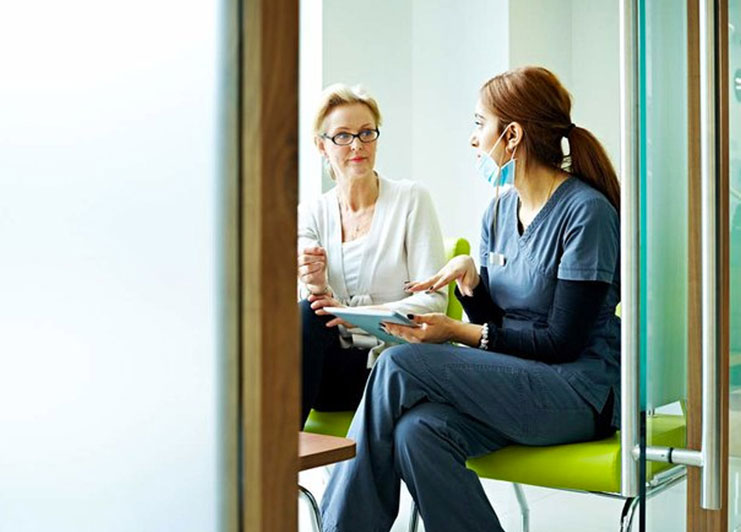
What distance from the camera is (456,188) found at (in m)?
4.25

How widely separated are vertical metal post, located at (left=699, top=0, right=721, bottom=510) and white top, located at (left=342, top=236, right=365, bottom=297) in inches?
42.4

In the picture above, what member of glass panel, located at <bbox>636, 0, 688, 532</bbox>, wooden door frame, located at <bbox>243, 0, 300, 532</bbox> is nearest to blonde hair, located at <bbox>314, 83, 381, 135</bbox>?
glass panel, located at <bbox>636, 0, 688, 532</bbox>

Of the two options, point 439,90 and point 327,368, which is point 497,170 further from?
point 439,90

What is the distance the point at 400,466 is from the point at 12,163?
106cm

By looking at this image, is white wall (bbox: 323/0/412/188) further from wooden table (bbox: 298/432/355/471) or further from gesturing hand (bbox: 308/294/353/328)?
wooden table (bbox: 298/432/355/471)

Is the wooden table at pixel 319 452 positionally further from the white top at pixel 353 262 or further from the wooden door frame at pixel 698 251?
the white top at pixel 353 262

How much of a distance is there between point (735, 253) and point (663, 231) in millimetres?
178

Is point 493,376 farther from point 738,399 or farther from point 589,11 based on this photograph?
point 589,11

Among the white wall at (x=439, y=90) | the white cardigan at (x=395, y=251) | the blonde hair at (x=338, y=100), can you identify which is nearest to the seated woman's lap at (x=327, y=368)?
the white cardigan at (x=395, y=251)

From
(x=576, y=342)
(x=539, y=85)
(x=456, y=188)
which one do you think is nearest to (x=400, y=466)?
(x=576, y=342)

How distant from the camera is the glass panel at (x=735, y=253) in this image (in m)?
1.52

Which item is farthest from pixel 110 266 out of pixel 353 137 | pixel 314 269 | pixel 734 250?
pixel 353 137

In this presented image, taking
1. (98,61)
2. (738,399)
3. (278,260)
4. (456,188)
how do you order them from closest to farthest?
(278,260), (98,61), (738,399), (456,188)

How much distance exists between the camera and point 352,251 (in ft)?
8.01
